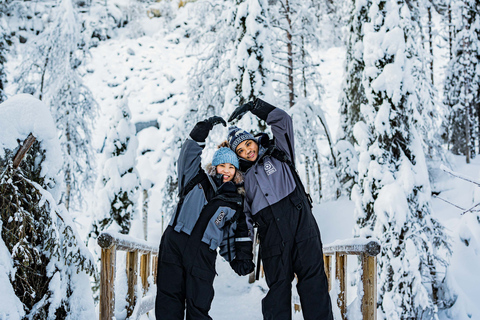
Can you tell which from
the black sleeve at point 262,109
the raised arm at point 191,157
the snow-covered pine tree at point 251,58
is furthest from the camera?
the snow-covered pine tree at point 251,58

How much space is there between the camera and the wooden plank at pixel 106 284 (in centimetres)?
283

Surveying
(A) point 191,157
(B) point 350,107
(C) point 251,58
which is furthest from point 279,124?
(B) point 350,107

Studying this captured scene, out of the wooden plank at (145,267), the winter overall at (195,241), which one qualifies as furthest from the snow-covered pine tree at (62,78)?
the winter overall at (195,241)

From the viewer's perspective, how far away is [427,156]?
28.8 feet

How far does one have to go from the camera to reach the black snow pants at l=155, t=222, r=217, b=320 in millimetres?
2971

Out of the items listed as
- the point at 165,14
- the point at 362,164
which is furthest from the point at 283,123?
the point at 165,14

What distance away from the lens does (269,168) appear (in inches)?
135

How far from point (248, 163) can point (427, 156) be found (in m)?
6.89

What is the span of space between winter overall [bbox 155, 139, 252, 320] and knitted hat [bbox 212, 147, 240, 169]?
7.0 inches

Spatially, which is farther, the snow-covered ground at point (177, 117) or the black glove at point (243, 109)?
the snow-covered ground at point (177, 117)

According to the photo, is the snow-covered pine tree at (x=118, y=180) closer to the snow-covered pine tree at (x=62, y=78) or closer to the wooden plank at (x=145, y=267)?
the snow-covered pine tree at (x=62, y=78)

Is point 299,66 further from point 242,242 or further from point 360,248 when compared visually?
point 242,242

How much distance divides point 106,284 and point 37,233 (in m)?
0.65

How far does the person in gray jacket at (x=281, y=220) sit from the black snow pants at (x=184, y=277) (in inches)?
20.9
